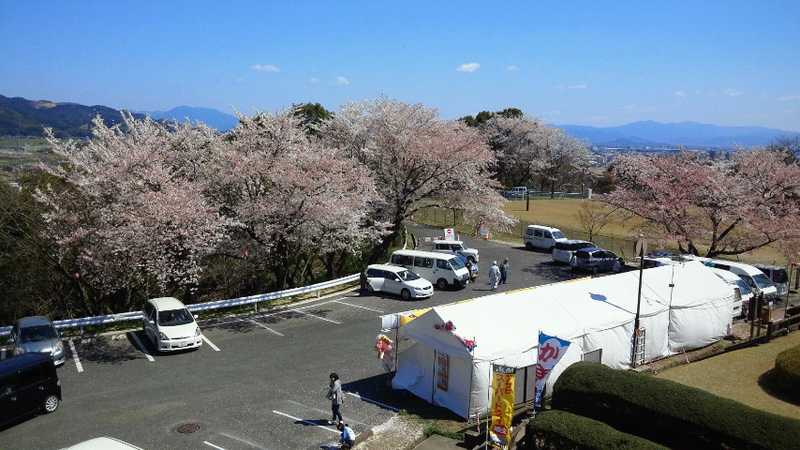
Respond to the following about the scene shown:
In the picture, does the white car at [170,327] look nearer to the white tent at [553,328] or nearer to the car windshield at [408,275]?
the white tent at [553,328]

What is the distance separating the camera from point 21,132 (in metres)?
157

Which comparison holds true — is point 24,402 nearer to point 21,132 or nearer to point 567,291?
point 567,291

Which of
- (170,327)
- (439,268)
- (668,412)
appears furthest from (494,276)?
(668,412)

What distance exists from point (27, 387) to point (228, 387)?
15.6 feet

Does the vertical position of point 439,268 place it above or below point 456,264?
below

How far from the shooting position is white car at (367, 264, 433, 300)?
1017 inches

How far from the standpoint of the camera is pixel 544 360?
13516 mm

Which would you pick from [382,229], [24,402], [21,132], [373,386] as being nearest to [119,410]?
[24,402]

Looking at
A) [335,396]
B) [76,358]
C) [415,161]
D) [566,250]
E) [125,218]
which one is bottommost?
[76,358]

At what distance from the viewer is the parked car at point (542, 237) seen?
125 feet

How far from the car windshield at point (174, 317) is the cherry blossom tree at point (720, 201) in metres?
25.4

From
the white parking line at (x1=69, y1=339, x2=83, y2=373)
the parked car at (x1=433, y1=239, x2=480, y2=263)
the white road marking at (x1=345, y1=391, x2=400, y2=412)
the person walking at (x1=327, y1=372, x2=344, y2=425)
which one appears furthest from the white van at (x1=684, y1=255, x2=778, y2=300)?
the white parking line at (x1=69, y1=339, x2=83, y2=373)

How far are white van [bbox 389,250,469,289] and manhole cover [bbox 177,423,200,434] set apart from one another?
625 inches

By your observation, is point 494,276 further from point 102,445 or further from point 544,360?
point 102,445
